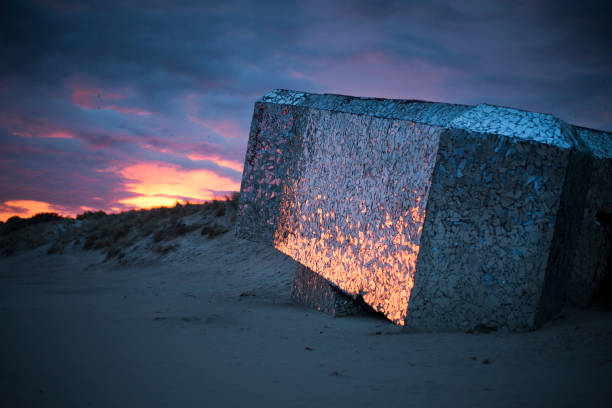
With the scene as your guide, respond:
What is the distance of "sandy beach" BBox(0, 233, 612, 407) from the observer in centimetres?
201

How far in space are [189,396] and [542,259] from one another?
2.76 meters

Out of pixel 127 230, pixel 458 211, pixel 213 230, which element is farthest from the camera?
pixel 127 230

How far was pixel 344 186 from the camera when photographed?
15.8 feet

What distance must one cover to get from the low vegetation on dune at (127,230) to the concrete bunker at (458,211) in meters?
8.62

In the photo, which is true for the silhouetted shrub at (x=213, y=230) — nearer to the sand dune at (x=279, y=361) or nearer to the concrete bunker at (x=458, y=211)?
the sand dune at (x=279, y=361)

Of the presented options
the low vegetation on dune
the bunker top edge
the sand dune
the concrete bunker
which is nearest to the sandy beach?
the sand dune

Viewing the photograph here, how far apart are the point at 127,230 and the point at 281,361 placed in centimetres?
1520

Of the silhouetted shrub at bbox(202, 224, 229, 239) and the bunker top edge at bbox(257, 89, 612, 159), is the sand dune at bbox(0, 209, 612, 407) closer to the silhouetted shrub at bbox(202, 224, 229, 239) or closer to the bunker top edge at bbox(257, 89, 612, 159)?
the bunker top edge at bbox(257, 89, 612, 159)

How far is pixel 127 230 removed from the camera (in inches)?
632

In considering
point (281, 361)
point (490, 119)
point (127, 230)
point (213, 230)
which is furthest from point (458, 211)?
point (127, 230)

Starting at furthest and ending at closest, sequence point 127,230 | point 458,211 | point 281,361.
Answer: point 127,230, point 458,211, point 281,361

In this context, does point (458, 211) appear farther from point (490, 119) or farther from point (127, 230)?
point (127, 230)

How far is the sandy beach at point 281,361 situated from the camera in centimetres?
201

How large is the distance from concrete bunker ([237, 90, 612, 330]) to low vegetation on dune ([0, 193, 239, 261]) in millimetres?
8624
